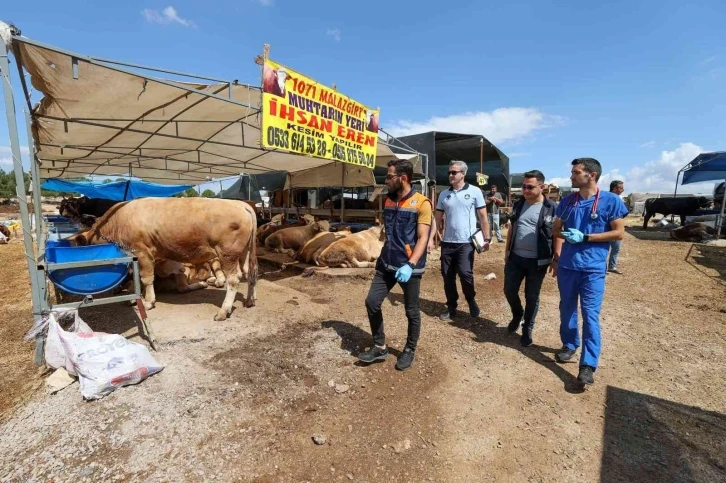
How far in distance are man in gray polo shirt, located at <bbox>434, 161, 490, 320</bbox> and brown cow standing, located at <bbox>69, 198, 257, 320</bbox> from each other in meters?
2.66

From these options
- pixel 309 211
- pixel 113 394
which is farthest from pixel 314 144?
pixel 309 211

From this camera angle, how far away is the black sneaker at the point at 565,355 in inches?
130

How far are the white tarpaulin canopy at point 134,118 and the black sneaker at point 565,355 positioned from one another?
14.7ft

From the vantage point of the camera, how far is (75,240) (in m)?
4.46

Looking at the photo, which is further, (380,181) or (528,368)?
(380,181)

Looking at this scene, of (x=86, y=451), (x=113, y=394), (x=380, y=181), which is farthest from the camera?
(x=380, y=181)

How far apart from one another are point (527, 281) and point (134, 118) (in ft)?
20.2

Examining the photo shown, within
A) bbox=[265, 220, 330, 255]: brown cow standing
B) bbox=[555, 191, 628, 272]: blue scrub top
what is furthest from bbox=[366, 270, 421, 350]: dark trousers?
bbox=[265, 220, 330, 255]: brown cow standing

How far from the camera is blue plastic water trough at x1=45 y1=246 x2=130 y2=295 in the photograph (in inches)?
122

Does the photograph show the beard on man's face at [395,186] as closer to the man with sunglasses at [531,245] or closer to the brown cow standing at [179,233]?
the man with sunglasses at [531,245]

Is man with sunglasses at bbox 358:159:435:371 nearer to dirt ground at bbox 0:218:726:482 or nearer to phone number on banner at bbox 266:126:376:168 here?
dirt ground at bbox 0:218:726:482

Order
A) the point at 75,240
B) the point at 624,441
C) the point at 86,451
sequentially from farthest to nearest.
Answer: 1. the point at 75,240
2. the point at 624,441
3. the point at 86,451

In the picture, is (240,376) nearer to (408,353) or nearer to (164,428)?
(164,428)

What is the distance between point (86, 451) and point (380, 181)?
10.9 m
